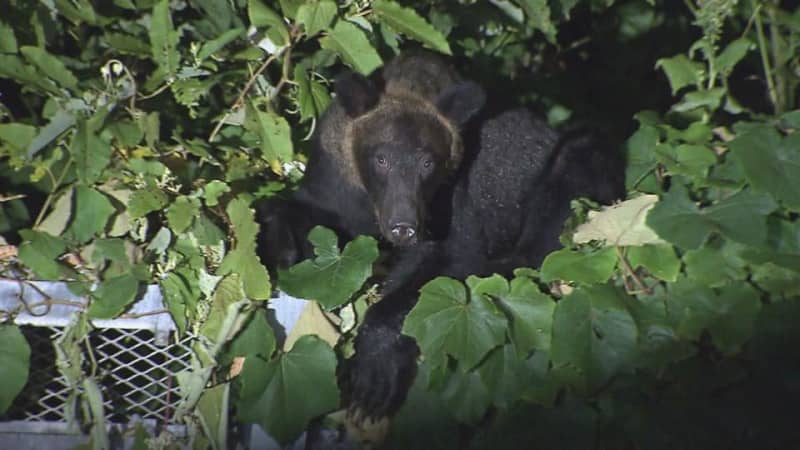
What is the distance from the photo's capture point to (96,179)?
3.14 metres

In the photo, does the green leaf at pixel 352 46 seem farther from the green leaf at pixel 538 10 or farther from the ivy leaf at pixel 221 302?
the ivy leaf at pixel 221 302

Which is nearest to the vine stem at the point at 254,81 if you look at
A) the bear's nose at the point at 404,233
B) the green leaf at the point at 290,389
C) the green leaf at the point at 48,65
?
the green leaf at the point at 48,65

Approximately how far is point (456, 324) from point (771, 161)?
985 millimetres

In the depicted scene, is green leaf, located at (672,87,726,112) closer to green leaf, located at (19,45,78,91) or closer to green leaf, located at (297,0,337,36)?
green leaf, located at (297,0,337,36)

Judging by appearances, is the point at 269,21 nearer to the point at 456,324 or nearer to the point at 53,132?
the point at 53,132

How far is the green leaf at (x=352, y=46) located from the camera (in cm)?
345

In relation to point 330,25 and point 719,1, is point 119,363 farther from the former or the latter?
point 719,1

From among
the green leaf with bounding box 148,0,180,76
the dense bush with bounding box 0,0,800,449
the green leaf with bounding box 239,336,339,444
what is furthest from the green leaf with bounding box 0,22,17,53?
the green leaf with bounding box 239,336,339,444

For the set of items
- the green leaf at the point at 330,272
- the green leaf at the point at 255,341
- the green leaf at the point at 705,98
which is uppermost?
the green leaf at the point at 705,98

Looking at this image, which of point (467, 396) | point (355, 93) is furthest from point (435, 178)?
point (467, 396)

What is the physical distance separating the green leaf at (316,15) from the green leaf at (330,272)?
2.29 feet

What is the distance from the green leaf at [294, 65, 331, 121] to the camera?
11.8 ft

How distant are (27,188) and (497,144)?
5.54ft

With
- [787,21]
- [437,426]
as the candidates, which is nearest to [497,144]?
[787,21]
